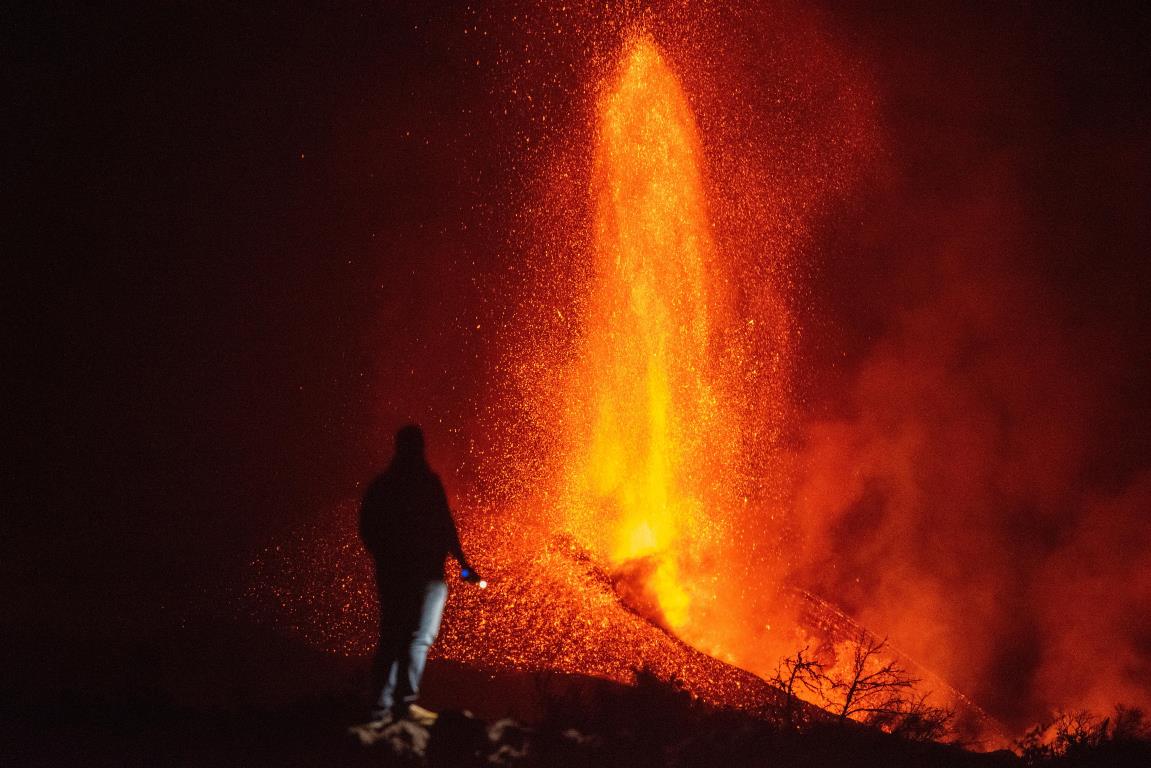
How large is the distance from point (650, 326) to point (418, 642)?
718 cm

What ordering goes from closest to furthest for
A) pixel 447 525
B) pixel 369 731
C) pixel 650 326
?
pixel 369 731 → pixel 447 525 → pixel 650 326

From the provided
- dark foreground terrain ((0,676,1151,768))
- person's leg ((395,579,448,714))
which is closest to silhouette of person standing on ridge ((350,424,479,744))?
person's leg ((395,579,448,714))

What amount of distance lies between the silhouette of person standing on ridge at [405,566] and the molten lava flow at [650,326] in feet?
17.5

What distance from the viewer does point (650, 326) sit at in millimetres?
10781

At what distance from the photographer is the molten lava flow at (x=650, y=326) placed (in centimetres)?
1005

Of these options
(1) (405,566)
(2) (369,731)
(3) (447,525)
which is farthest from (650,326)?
(2) (369,731)

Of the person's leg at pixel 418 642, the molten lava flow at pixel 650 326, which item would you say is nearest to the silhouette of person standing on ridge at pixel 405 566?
the person's leg at pixel 418 642

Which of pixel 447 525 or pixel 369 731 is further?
pixel 447 525

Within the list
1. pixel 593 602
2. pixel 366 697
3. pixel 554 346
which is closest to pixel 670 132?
pixel 554 346

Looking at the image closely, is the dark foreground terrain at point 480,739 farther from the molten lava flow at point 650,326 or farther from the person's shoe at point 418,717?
the molten lava flow at point 650,326

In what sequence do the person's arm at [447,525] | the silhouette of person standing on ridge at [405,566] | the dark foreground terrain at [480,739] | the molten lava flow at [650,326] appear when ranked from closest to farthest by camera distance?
the dark foreground terrain at [480,739]
the silhouette of person standing on ridge at [405,566]
the person's arm at [447,525]
the molten lava flow at [650,326]

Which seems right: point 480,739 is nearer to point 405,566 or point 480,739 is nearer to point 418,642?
point 418,642

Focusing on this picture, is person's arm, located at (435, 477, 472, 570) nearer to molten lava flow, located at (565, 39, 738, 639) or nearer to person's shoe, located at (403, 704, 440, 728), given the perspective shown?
person's shoe, located at (403, 704, 440, 728)

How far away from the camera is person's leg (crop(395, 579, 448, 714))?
4082 mm
